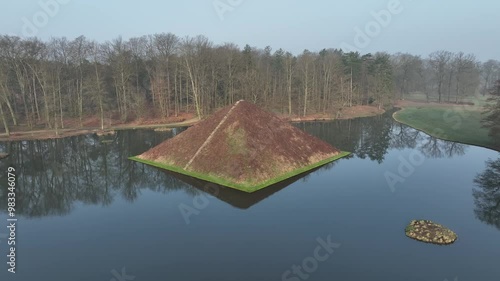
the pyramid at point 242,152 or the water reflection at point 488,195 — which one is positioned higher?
the pyramid at point 242,152

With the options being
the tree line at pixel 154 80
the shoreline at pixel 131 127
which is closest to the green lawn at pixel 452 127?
the shoreline at pixel 131 127

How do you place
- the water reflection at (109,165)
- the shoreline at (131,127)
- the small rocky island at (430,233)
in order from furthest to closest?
the shoreline at (131,127) < the water reflection at (109,165) < the small rocky island at (430,233)

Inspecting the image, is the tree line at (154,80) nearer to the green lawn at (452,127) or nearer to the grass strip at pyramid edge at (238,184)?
the green lawn at (452,127)

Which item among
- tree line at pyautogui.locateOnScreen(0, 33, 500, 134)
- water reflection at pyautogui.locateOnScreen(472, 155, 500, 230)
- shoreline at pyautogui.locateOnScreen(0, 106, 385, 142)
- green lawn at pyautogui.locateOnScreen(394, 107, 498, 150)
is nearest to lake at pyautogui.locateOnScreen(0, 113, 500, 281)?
water reflection at pyautogui.locateOnScreen(472, 155, 500, 230)

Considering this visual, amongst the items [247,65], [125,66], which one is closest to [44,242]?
[125,66]

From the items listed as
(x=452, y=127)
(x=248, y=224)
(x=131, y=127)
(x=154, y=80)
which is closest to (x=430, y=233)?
(x=248, y=224)

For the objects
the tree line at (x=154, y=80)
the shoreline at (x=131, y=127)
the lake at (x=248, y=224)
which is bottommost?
the lake at (x=248, y=224)

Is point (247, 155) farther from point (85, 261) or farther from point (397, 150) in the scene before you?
point (397, 150)

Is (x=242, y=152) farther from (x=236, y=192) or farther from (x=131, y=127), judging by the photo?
(x=131, y=127)
